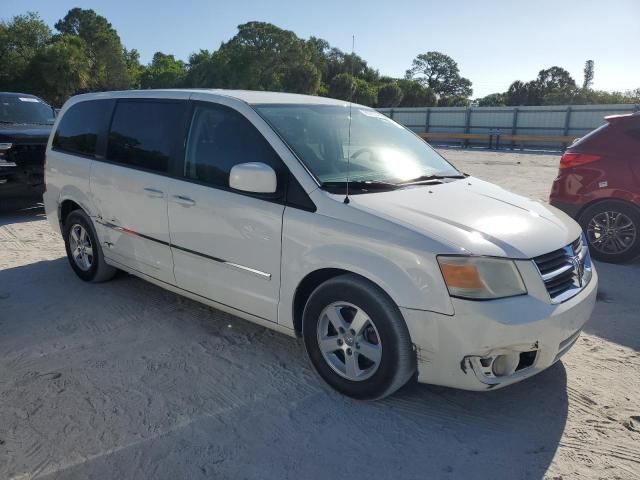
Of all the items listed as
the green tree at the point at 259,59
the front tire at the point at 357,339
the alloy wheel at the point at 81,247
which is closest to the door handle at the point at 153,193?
the alloy wheel at the point at 81,247

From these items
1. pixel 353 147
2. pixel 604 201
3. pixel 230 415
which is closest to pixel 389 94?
pixel 604 201

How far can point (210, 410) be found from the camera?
9.80 ft

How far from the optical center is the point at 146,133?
422 cm

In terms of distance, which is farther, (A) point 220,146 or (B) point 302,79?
(B) point 302,79

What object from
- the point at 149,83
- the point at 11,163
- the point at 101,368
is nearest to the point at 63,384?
the point at 101,368

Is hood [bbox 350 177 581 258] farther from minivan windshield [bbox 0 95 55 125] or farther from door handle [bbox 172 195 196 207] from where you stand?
minivan windshield [bbox 0 95 55 125]

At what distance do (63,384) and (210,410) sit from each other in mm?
999

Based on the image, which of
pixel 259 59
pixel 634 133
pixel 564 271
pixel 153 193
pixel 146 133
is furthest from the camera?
pixel 259 59

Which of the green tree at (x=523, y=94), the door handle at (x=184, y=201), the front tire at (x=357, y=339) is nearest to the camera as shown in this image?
the front tire at (x=357, y=339)

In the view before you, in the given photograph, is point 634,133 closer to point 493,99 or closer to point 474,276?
point 474,276

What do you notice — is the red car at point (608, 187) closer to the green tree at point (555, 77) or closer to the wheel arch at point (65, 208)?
the wheel arch at point (65, 208)

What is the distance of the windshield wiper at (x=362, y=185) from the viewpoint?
10.5 feet

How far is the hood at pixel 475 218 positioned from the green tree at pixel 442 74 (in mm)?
101052

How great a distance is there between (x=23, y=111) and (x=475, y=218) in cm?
911
